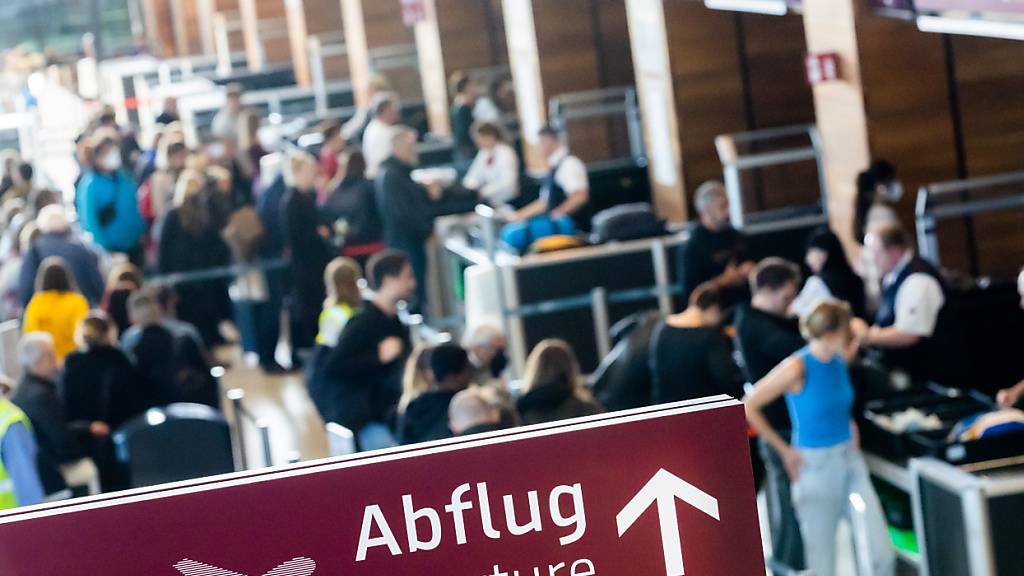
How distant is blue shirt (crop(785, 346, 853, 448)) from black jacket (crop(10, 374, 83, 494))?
3236 millimetres

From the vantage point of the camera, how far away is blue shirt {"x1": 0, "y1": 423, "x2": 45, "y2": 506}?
6.70 m

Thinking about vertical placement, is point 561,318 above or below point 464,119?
below

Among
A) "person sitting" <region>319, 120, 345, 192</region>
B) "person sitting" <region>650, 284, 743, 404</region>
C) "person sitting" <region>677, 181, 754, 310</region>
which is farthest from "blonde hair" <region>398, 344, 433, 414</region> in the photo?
"person sitting" <region>319, 120, 345, 192</region>

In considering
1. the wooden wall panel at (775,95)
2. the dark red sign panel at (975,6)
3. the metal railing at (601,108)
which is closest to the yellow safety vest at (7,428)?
the dark red sign panel at (975,6)

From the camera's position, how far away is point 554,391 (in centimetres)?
641

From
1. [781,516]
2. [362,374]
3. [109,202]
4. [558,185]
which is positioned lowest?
[781,516]

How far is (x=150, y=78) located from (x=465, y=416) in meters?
20.6

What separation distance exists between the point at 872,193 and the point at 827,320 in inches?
133

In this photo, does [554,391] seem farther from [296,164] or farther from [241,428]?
[296,164]

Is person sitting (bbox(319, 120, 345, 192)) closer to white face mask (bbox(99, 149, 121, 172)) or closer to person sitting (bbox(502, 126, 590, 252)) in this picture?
white face mask (bbox(99, 149, 121, 172))

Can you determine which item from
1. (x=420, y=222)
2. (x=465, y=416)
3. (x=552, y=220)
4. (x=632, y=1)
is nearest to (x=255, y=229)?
(x=420, y=222)

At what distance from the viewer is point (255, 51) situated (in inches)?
1074

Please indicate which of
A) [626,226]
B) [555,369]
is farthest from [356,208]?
[555,369]

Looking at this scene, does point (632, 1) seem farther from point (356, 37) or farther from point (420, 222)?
point (356, 37)
